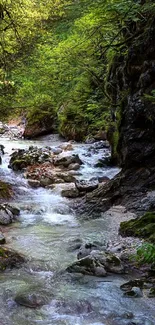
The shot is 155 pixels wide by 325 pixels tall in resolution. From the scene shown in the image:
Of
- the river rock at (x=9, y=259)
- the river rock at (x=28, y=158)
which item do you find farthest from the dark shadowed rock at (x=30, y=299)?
the river rock at (x=28, y=158)

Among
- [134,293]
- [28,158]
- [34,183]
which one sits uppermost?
[134,293]

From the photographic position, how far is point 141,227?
624cm

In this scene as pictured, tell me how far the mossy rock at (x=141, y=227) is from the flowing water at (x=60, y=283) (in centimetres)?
26

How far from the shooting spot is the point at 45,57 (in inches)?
461

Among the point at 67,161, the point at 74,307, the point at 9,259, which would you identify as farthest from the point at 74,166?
the point at 74,307

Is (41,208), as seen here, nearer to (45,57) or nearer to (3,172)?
(3,172)

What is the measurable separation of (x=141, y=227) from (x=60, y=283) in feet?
7.06

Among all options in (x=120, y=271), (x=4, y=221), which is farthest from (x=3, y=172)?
(x=120, y=271)

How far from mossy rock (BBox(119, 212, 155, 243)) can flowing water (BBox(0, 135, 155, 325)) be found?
264 mm

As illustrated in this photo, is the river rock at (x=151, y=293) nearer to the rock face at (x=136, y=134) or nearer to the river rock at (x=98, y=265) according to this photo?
the river rock at (x=98, y=265)

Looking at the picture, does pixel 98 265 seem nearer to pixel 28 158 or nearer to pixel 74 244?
pixel 74 244

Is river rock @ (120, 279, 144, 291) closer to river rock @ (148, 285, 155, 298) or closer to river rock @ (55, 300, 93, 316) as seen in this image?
river rock @ (148, 285, 155, 298)

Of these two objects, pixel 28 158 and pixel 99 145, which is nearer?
pixel 28 158

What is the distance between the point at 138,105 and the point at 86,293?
4852 millimetres
